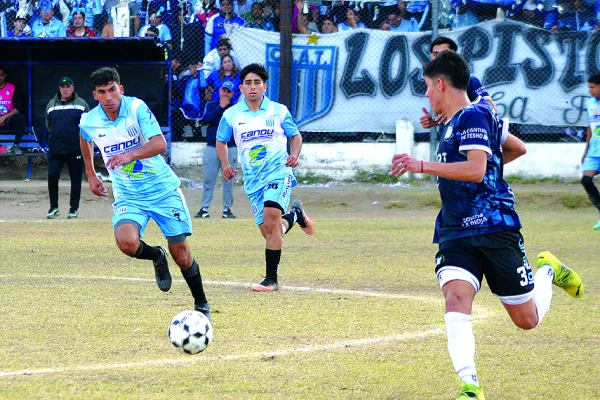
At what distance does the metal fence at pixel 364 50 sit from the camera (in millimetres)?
18922

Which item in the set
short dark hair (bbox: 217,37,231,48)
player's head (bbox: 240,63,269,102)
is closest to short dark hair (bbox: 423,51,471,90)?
player's head (bbox: 240,63,269,102)

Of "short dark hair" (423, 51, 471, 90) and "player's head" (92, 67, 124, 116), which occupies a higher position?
"short dark hair" (423, 51, 471, 90)

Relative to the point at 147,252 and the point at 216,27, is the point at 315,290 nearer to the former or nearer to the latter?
the point at 147,252

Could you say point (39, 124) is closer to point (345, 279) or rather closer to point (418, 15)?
point (418, 15)

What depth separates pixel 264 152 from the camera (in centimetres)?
968

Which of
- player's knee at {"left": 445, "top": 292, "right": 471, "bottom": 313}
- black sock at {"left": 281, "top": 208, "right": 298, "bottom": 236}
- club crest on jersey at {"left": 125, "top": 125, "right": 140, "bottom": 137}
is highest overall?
club crest on jersey at {"left": 125, "top": 125, "right": 140, "bottom": 137}

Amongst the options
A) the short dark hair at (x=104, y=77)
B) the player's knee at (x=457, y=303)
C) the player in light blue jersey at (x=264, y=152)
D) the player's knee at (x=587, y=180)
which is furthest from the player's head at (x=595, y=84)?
the player's knee at (x=457, y=303)

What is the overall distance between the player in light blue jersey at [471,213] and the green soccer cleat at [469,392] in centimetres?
31

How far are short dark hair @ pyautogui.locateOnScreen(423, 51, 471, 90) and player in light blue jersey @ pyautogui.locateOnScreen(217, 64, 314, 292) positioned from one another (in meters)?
4.18

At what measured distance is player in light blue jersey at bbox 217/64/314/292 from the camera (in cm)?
941

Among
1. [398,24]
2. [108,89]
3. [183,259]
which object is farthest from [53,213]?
[183,259]

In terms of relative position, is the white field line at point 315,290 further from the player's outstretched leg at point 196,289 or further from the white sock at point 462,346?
the white sock at point 462,346

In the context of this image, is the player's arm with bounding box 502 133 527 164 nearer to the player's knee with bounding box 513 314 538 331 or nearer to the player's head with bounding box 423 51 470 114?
the player's head with bounding box 423 51 470 114

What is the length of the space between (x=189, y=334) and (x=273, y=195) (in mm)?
3688
